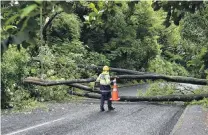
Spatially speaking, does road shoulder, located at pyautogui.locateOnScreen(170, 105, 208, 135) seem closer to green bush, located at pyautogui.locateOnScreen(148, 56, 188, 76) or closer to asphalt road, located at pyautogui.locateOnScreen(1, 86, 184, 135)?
asphalt road, located at pyautogui.locateOnScreen(1, 86, 184, 135)

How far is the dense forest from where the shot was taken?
84.3 inches

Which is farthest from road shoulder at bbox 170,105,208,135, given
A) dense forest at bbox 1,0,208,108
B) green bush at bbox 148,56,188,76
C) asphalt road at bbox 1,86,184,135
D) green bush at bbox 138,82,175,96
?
green bush at bbox 148,56,188,76

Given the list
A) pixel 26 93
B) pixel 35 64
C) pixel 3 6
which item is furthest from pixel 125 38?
pixel 3 6

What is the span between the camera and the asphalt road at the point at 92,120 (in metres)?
9.09

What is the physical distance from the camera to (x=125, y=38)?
87.8 ft

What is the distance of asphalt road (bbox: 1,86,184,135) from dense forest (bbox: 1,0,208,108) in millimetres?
1689

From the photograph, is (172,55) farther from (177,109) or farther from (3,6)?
(3,6)

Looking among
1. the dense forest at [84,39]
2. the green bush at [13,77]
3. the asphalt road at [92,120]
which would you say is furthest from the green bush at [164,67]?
the green bush at [13,77]

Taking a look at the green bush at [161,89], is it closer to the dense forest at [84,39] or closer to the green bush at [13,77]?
the dense forest at [84,39]

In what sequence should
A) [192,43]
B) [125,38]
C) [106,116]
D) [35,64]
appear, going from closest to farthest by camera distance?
[106,116], [35,64], [192,43], [125,38]

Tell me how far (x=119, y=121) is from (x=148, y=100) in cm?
407

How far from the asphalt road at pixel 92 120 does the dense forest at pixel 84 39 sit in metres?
1.69

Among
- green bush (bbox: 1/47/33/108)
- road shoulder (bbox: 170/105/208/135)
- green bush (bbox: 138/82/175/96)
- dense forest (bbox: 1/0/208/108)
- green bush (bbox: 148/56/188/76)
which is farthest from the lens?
green bush (bbox: 148/56/188/76)

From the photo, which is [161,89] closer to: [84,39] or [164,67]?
[84,39]
